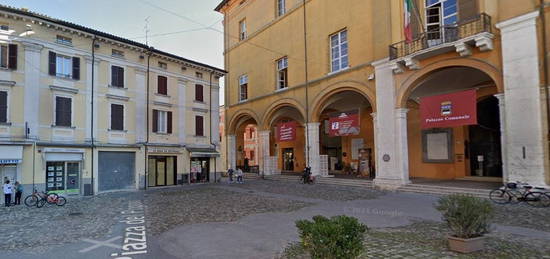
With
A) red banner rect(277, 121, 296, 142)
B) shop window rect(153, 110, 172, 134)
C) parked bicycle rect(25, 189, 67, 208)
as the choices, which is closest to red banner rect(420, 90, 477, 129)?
red banner rect(277, 121, 296, 142)

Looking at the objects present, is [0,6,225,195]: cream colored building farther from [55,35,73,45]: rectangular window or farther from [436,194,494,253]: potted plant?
[436,194,494,253]: potted plant

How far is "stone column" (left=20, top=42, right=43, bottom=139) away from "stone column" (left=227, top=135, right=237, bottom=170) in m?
16.3

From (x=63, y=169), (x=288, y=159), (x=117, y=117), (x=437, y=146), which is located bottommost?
(x=63, y=169)

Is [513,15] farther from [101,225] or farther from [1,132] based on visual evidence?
[1,132]

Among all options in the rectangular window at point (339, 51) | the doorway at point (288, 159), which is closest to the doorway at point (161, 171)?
the rectangular window at point (339, 51)

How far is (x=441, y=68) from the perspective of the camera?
1560 centimetres

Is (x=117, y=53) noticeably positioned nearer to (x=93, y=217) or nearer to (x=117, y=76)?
(x=117, y=76)

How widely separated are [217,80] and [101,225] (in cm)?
1851

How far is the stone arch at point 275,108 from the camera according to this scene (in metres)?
24.9

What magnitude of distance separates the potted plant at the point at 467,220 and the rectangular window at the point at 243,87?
85.0 ft

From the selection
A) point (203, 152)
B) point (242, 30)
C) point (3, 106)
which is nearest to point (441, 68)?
point (203, 152)

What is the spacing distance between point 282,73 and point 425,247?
71.2 ft

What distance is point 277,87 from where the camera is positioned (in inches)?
1067

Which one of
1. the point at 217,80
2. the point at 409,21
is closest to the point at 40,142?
the point at 217,80
